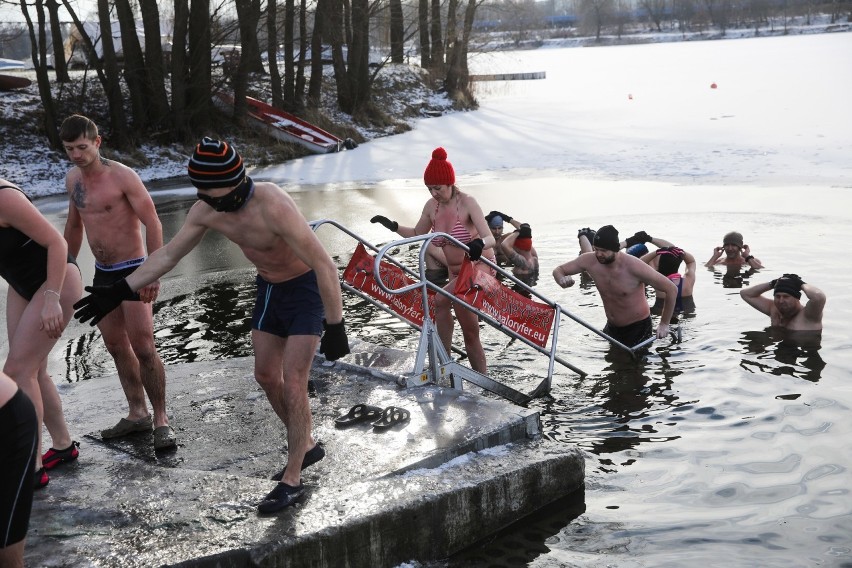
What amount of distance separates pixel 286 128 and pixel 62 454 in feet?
66.2

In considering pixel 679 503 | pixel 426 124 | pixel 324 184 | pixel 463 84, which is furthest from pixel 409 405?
pixel 463 84

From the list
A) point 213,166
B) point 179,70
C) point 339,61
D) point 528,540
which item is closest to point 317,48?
point 339,61

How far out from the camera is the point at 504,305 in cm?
672

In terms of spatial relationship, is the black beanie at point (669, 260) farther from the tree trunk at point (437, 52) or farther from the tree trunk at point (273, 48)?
the tree trunk at point (437, 52)

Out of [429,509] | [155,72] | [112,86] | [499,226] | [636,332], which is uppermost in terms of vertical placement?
[155,72]

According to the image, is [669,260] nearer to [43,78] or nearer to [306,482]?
[306,482]

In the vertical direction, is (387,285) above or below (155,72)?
below

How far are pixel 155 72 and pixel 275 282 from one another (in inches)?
759

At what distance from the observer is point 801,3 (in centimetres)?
11400

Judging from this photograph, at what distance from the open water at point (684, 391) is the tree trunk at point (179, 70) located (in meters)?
8.89

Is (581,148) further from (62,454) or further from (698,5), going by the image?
(698,5)

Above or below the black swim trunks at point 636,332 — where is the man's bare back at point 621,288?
above

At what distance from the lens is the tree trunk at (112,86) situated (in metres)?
20.8

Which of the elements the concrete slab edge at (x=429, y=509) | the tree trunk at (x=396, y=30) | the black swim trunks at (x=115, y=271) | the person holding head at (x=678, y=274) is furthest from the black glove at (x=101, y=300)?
the tree trunk at (x=396, y=30)
